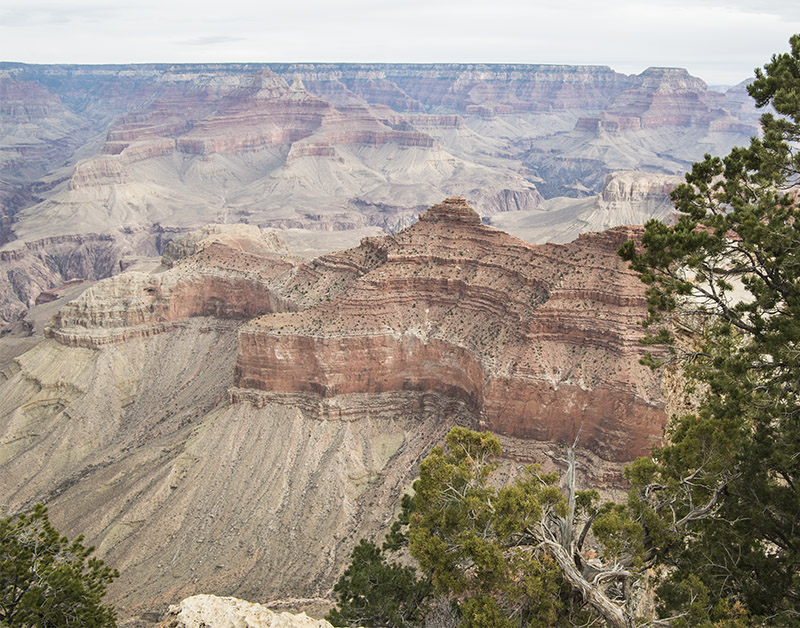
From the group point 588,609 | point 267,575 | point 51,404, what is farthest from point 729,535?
point 51,404

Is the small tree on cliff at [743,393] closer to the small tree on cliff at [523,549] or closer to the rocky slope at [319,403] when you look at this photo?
the small tree on cliff at [523,549]

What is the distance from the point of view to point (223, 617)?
18281 millimetres

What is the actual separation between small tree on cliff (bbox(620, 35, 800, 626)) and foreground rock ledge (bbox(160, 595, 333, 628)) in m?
12.8

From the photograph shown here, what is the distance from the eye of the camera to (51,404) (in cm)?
6938

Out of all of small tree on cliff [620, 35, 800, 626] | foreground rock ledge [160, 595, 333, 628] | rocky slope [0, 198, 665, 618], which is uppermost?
small tree on cliff [620, 35, 800, 626]

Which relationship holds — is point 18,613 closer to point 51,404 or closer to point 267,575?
point 267,575

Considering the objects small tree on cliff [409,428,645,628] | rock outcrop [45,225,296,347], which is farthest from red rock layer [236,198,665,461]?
small tree on cliff [409,428,645,628]

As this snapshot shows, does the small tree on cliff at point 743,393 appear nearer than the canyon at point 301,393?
Yes

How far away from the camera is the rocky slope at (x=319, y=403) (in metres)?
47.1

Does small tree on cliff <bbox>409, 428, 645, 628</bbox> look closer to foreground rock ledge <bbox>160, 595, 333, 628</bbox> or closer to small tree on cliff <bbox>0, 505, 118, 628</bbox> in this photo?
foreground rock ledge <bbox>160, 595, 333, 628</bbox>

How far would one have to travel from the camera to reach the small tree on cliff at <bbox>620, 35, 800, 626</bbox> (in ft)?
67.5

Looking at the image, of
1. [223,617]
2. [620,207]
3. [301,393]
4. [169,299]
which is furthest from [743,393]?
[620,207]

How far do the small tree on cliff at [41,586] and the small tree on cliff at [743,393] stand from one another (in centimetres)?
2082

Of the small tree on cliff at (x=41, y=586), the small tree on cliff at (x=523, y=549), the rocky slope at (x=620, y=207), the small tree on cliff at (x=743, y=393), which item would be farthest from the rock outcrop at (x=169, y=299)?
the rocky slope at (x=620, y=207)
